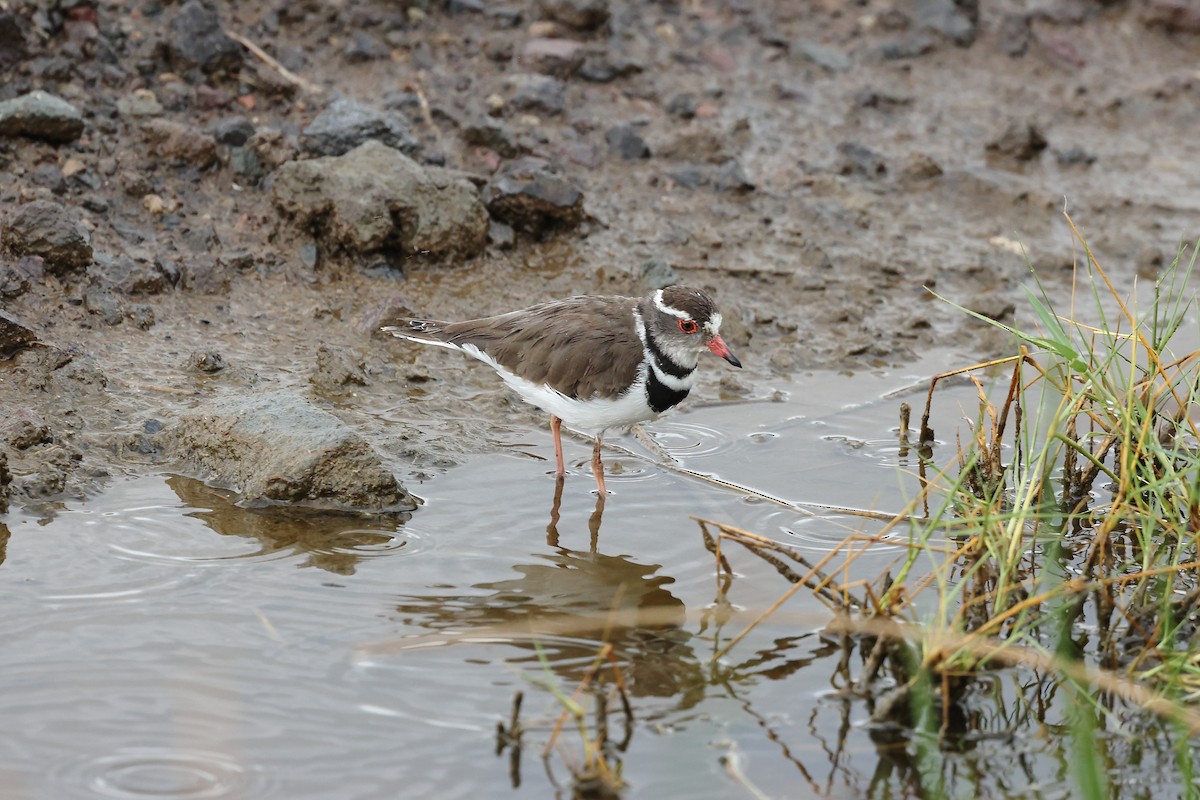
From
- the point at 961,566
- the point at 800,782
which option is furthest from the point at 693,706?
the point at 961,566

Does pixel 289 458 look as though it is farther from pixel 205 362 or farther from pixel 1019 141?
pixel 1019 141

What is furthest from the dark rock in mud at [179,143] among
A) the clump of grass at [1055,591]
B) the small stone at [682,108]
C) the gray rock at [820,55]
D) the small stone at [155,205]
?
the gray rock at [820,55]

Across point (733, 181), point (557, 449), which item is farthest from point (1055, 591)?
point (733, 181)

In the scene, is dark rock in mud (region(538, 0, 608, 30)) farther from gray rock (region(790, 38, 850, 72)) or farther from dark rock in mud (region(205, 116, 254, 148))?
dark rock in mud (region(205, 116, 254, 148))

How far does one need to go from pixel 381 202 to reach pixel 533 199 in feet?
3.24

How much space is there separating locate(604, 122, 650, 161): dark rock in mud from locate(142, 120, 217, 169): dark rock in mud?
9.08 feet

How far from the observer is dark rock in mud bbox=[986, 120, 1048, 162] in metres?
10.7

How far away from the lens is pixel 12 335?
270 inches

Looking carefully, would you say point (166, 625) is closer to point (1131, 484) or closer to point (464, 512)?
point (464, 512)

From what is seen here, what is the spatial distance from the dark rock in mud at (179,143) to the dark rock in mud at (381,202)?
1.72ft

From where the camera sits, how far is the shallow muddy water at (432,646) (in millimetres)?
4418

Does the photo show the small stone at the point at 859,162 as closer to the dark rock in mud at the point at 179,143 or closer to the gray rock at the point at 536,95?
the gray rock at the point at 536,95

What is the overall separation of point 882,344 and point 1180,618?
3.54 meters

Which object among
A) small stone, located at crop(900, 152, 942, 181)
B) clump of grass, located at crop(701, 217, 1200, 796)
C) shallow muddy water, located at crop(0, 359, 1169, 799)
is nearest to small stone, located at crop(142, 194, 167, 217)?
shallow muddy water, located at crop(0, 359, 1169, 799)
